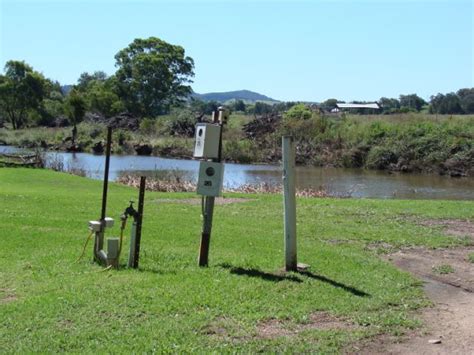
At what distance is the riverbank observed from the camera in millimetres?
45312

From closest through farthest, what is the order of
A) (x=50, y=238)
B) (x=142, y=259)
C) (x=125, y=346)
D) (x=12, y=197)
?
1. (x=125, y=346)
2. (x=142, y=259)
3. (x=50, y=238)
4. (x=12, y=197)

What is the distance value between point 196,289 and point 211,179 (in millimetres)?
1665

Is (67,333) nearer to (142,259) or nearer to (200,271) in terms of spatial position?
(200,271)

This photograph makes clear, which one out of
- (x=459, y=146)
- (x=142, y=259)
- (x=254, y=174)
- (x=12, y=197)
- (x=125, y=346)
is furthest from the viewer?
(x=459, y=146)

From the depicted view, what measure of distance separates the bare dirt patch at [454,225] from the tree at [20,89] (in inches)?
3061

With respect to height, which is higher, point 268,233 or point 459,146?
point 459,146

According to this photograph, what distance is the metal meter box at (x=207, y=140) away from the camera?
7.77 m

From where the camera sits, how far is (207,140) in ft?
25.6

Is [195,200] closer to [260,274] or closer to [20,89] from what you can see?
[260,274]

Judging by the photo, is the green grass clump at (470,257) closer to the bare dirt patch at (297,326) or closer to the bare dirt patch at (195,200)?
the bare dirt patch at (297,326)

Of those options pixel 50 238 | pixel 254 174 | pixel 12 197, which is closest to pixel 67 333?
pixel 50 238

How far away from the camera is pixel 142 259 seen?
8641 mm

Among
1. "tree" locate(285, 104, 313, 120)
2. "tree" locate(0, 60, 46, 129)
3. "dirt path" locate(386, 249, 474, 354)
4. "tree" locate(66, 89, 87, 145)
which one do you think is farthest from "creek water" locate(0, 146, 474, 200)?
"tree" locate(0, 60, 46, 129)

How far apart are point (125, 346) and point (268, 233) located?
6.78 metres
